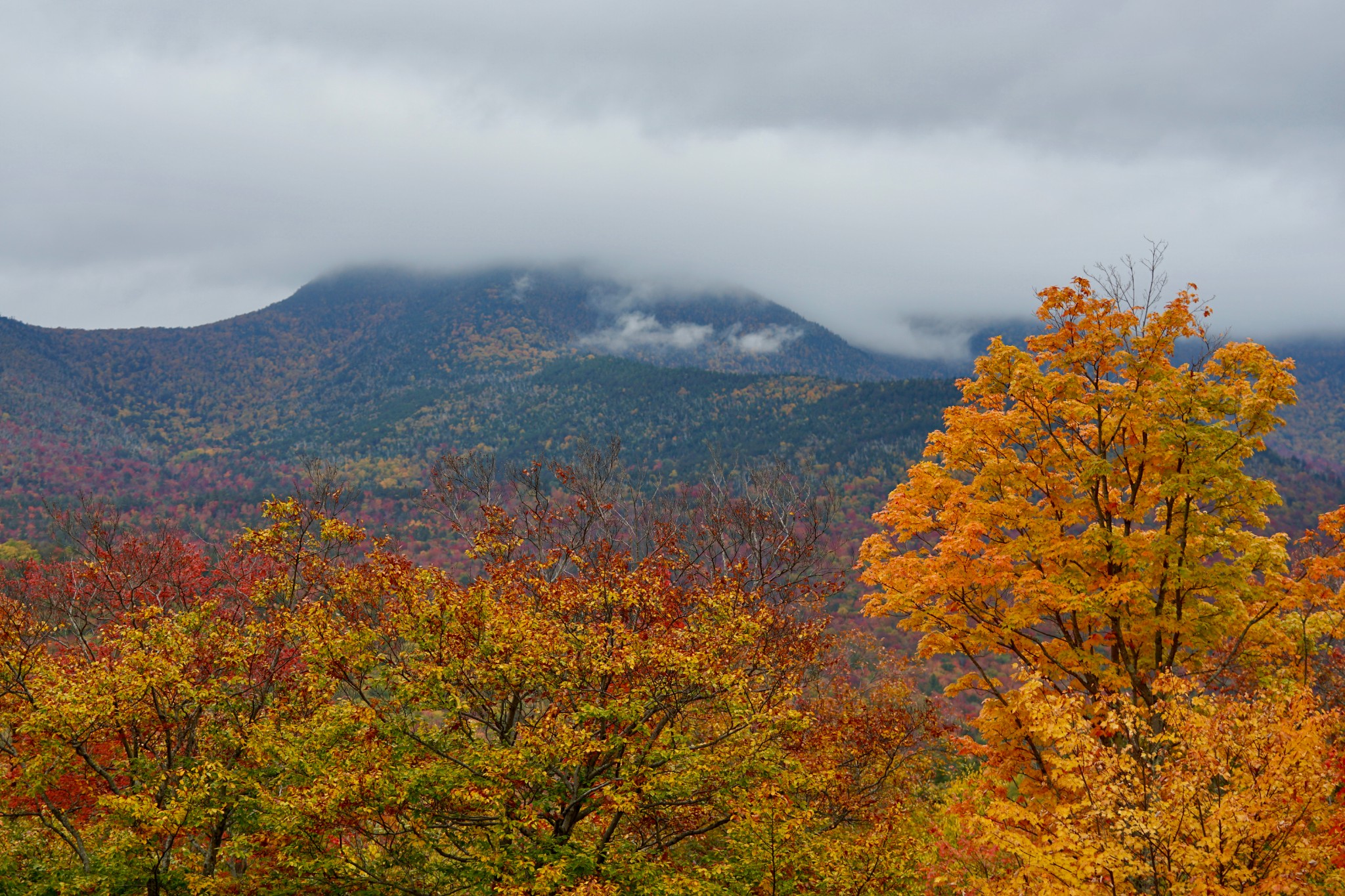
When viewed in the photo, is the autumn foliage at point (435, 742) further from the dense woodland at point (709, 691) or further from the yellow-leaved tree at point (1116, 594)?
the yellow-leaved tree at point (1116, 594)

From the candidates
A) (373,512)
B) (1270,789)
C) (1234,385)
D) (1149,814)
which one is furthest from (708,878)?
(373,512)

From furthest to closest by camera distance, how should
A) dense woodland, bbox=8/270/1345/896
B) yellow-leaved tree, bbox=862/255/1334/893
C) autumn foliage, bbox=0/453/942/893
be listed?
autumn foliage, bbox=0/453/942/893 → dense woodland, bbox=8/270/1345/896 → yellow-leaved tree, bbox=862/255/1334/893

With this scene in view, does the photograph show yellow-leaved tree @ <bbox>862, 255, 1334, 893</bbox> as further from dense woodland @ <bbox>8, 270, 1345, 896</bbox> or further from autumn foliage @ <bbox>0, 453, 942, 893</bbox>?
autumn foliage @ <bbox>0, 453, 942, 893</bbox>

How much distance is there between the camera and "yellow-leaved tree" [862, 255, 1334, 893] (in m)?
11.1

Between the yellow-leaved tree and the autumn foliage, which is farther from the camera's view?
the autumn foliage

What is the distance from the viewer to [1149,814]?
10.3 meters

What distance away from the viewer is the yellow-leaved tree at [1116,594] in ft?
36.6

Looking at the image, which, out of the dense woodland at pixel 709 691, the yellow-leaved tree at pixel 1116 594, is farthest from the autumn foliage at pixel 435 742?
the yellow-leaved tree at pixel 1116 594

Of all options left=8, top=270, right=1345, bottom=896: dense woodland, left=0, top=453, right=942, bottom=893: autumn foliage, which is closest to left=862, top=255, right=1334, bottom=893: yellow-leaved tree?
left=8, top=270, right=1345, bottom=896: dense woodland

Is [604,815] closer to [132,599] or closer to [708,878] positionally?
[708,878]

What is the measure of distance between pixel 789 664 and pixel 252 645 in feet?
41.2

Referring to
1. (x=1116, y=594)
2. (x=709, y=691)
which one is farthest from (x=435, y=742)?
(x=1116, y=594)

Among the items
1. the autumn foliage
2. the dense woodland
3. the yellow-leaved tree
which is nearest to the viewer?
the yellow-leaved tree

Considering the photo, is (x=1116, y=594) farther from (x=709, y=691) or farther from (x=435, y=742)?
(x=435, y=742)
